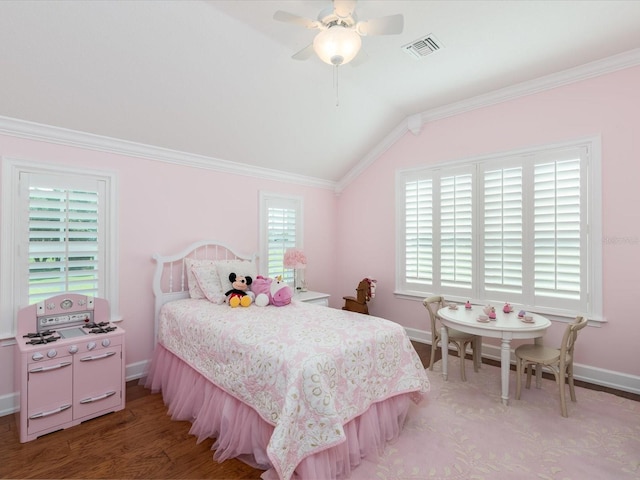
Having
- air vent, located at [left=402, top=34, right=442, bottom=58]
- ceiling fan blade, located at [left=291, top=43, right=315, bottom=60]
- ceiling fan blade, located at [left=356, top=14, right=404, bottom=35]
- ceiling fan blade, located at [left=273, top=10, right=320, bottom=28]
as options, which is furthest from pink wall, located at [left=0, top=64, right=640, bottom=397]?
ceiling fan blade, located at [left=356, top=14, right=404, bottom=35]

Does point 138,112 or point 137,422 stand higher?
point 138,112

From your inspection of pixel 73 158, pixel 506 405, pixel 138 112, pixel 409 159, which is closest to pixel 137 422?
pixel 73 158

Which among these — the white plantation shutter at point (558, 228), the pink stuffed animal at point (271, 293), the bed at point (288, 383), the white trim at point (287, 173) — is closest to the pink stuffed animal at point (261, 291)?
the pink stuffed animal at point (271, 293)

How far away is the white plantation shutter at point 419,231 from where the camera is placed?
4.45m

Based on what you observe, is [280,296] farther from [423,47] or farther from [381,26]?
[423,47]

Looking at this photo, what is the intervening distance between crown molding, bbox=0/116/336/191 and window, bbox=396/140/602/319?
2.04m

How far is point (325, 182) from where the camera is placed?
5363 millimetres

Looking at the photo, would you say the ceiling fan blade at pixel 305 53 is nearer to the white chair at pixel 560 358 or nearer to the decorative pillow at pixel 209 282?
the decorative pillow at pixel 209 282

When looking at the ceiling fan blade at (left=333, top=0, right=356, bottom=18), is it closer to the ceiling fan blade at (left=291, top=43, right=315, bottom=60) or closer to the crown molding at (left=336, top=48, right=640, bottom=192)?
the ceiling fan blade at (left=291, top=43, right=315, bottom=60)

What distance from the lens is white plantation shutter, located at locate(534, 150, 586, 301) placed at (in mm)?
3342

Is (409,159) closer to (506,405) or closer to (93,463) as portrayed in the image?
(506,405)

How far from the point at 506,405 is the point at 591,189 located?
2.25 meters

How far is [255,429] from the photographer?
2.09 metres

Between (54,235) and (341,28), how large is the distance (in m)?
2.92
